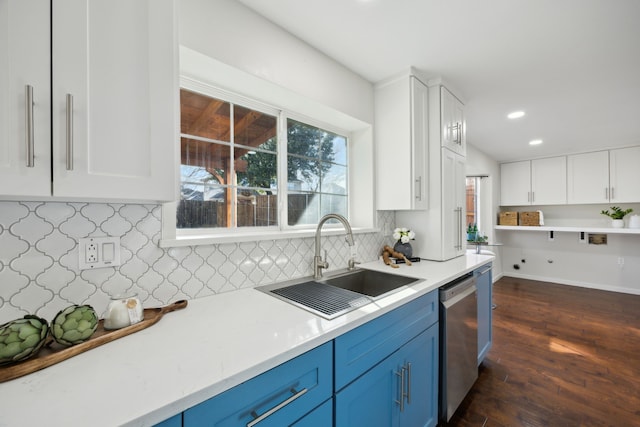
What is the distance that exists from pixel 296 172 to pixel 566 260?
5.51 m

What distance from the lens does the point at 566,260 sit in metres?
4.79

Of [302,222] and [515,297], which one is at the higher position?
[302,222]

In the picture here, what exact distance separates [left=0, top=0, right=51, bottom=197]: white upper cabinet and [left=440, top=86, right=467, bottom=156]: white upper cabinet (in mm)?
2202

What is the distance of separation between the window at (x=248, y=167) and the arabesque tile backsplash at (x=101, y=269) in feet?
0.85

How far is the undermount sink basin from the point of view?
113 centimetres

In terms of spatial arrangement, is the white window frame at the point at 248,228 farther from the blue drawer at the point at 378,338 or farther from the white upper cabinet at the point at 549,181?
the white upper cabinet at the point at 549,181

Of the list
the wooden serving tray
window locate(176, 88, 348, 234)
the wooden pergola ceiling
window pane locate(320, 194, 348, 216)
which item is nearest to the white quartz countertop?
the wooden serving tray

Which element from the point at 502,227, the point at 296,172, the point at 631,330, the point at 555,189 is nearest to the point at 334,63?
the point at 296,172

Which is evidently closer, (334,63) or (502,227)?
(334,63)

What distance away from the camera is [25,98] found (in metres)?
0.65

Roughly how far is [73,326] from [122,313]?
0.14 m

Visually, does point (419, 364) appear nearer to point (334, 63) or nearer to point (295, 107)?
point (295, 107)

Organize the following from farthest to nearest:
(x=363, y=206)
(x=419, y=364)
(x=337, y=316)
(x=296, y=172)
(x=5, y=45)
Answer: (x=363, y=206) < (x=296, y=172) < (x=419, y=364) < (x=337, y=316) < (x=5, y=45)

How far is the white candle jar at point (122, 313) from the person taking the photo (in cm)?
89
